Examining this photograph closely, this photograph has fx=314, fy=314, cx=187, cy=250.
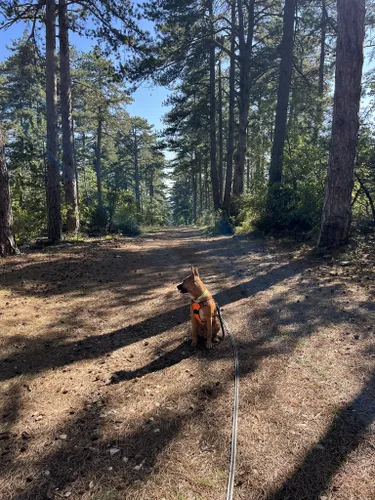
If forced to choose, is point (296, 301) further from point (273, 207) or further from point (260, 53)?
point (260, 53)

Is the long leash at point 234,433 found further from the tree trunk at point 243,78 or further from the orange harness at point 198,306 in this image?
the tree trunk at point 243,78

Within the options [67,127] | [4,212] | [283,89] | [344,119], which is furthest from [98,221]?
[344,119]

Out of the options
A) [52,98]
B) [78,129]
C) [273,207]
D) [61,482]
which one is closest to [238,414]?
[61,482]

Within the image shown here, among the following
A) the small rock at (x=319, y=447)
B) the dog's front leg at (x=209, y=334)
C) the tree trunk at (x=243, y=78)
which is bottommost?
the small rock at (x=319, y=447)

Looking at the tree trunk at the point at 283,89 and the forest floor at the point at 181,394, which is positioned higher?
the tree trunk at the point at 283,89

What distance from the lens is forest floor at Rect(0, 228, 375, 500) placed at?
202 cm

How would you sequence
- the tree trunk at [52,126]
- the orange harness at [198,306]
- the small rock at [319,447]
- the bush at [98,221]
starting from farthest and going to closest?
the bush at [98,221]
the tree trunk at [52,126]
the orange harness at [198,306]
the small rock at [319,447]

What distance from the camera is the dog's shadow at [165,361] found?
11.1 ft

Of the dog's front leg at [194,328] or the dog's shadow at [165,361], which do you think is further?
the dog's front leg at [194,328]

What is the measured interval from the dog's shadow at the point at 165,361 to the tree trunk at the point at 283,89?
9463mm

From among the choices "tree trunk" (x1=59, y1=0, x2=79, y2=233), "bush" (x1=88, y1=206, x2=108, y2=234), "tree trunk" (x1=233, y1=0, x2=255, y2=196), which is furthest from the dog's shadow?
"tree trunk" (x1=233, y1=0, x2=255, y2=196)

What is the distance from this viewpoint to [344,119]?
7.61 m

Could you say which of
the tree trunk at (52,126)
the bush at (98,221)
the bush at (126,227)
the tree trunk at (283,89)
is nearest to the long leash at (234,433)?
the tree trunk at (52,126)

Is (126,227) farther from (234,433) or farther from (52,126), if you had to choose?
(234,433)
